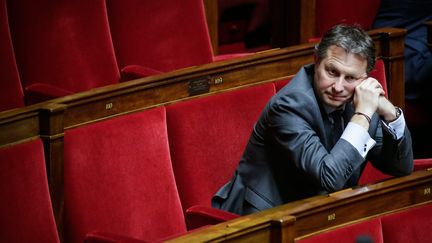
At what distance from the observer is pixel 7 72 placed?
0.63m

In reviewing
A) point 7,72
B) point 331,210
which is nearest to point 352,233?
point 331,210

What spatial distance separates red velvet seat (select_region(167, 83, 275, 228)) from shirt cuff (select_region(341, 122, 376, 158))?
107mm

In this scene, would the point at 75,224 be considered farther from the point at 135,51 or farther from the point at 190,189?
the point at 135,51

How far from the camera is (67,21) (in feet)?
2.19

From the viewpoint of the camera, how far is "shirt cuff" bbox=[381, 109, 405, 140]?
0.52m

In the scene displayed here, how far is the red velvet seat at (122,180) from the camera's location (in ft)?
1.69

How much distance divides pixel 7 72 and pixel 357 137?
27 centimetres

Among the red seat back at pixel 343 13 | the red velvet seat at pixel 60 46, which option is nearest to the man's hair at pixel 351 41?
the red velvet seat at pixel 60 46

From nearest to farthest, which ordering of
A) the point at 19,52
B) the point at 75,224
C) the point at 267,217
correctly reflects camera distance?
the point at 267,217 < the point at 75,224 < the point at 19,52

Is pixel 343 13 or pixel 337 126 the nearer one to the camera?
pixel 337 126

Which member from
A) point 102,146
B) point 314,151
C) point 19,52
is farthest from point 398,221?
point 19,52

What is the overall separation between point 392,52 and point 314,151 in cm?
22

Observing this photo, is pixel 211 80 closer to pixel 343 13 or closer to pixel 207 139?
pixel 207 139

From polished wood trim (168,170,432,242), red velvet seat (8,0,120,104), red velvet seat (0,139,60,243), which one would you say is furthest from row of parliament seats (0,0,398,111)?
polished wood trim (168,170,432,242)
